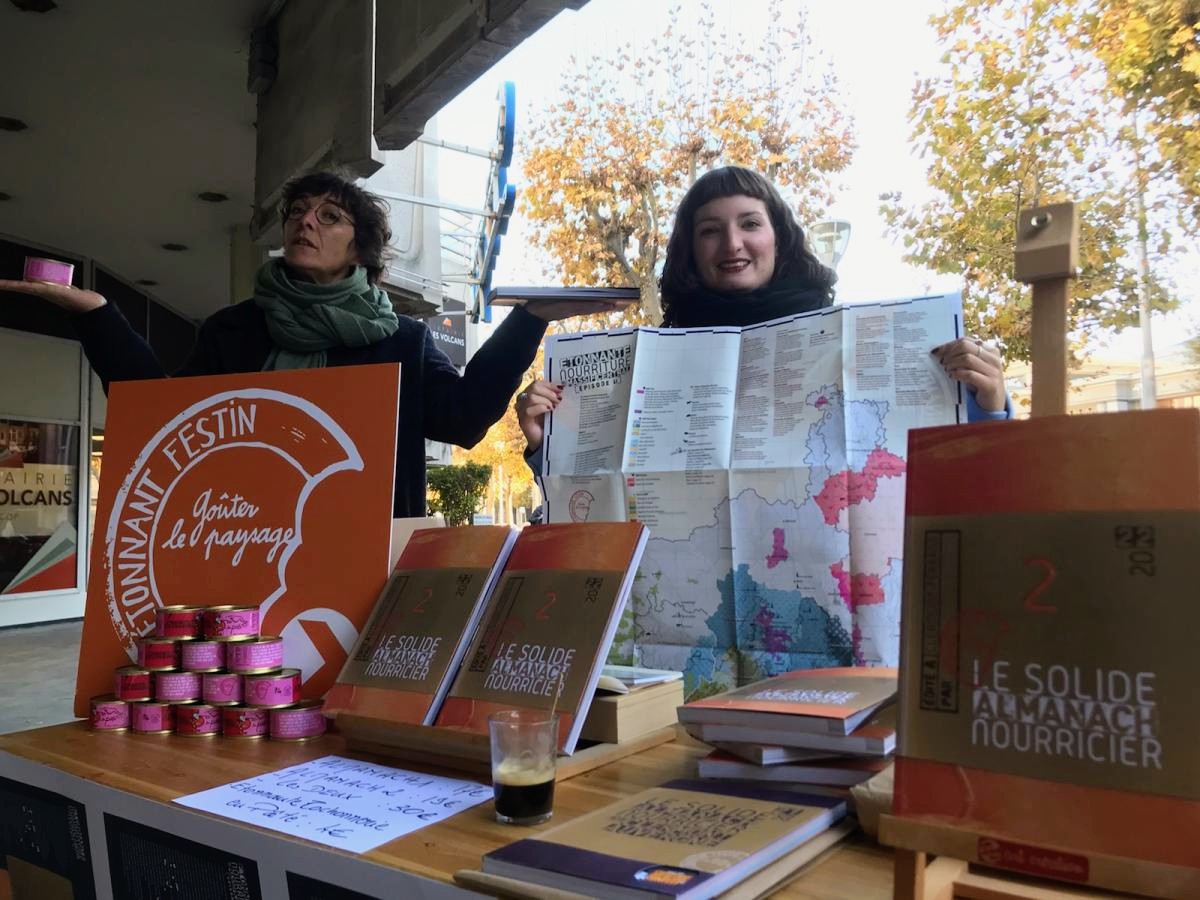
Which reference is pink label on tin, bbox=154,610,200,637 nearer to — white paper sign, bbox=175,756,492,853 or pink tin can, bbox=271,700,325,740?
pink tin can, bbox=271,700,325,740

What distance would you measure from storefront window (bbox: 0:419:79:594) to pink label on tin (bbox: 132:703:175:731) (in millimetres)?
7623

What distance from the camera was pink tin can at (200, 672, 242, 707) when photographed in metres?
1.21

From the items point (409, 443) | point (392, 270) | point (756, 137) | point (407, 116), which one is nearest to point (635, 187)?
point (756, 137)

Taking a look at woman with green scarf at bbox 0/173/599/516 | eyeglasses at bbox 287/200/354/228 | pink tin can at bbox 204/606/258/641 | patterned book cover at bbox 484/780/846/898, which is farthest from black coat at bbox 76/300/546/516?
patterned book cover at bbox 484/780/846/898

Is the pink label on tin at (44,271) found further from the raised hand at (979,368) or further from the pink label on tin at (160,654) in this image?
the raised hand at (979,368)

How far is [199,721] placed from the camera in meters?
1.19

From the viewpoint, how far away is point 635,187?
978 centimetres

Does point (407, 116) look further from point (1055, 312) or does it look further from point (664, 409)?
point (1055, 312)

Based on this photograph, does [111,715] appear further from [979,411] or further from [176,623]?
[979,411]

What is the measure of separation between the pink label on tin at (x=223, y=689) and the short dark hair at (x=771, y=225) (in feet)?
3.21

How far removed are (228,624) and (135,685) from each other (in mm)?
160

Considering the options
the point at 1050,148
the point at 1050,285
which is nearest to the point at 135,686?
the point at 1050,285

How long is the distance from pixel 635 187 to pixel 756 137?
1.45 metres

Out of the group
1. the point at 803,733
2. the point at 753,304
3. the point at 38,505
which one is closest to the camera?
the point at 803,733
